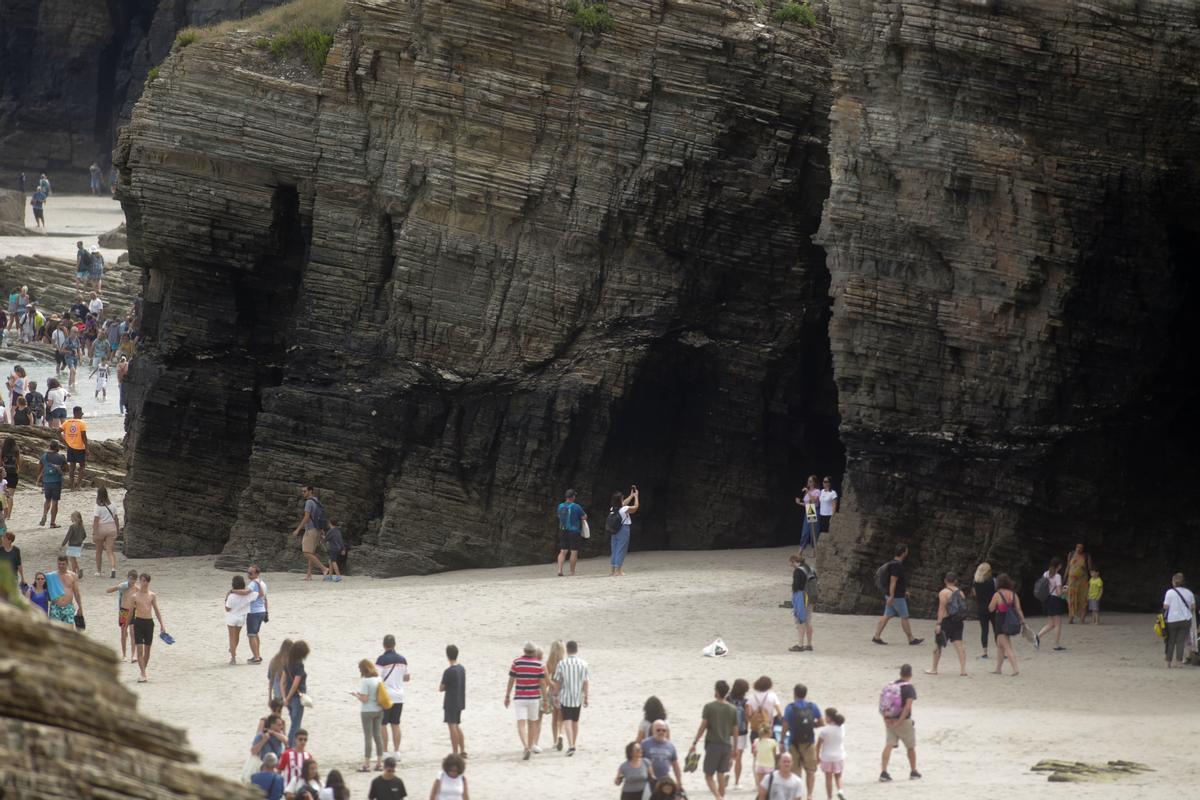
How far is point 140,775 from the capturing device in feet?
32.5

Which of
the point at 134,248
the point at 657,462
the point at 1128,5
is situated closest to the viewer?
the point at 1128,5

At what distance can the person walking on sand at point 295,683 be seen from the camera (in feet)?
67.2

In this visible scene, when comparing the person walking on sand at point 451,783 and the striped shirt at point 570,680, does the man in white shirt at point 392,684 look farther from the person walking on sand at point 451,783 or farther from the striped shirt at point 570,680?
the person walking on sand at point 451,783

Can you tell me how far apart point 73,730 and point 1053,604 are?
1892 centimetres

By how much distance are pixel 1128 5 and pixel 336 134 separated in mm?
14406

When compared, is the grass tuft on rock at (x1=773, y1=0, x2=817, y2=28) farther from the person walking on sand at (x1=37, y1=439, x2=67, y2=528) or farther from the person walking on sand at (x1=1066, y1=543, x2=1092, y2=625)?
the person walking on sand at (x1=37, y1=439, x2=67, y2=528)

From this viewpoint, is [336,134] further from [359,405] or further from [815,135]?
[815,135]

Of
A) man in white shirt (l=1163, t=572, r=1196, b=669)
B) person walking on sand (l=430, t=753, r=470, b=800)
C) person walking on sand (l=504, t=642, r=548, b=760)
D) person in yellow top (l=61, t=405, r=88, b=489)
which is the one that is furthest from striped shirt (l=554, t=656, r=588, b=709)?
person in yellow top (l=61, t=405, r=88, b=489)

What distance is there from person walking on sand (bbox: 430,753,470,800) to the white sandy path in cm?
229

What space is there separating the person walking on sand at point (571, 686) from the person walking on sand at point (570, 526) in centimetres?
998

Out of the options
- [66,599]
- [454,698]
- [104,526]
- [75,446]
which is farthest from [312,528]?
[454,698]

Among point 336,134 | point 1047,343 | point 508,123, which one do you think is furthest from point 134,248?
point 1047,343

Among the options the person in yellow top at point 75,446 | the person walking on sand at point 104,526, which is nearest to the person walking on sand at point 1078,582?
the person walking on sand at point 104,526

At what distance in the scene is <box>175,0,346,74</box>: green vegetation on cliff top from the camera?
33438mm
